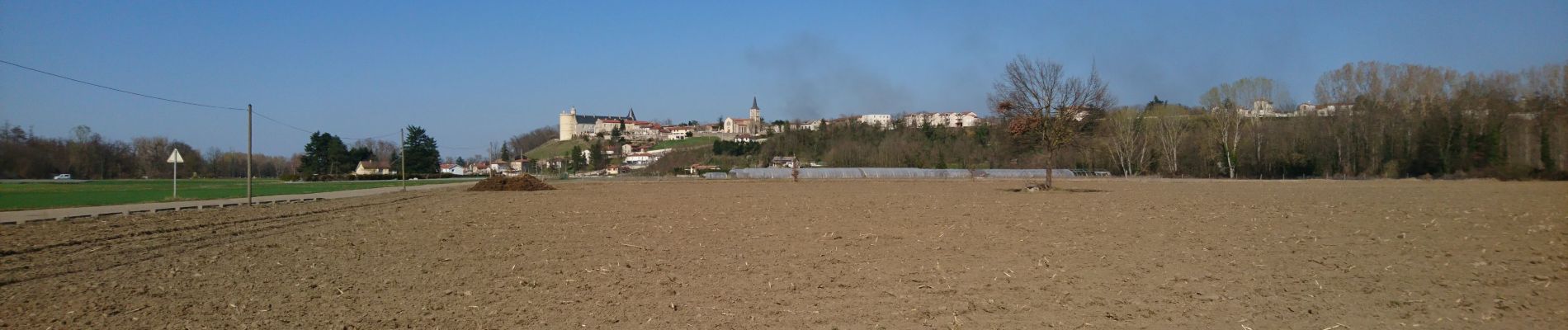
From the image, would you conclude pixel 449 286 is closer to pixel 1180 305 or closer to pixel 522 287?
pixel 522 287

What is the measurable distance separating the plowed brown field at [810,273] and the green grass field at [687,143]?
468 feet

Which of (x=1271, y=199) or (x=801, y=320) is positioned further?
(x=1271, y=199)

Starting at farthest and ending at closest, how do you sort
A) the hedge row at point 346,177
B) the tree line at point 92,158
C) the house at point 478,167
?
the house at point 478,167 < the hedge row at point 346,177 < the tree line at point 92,158

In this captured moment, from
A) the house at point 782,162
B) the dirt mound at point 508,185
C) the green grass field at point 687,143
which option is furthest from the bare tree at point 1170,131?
the green grass field at point 687,143

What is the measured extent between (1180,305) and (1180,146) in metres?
82.1

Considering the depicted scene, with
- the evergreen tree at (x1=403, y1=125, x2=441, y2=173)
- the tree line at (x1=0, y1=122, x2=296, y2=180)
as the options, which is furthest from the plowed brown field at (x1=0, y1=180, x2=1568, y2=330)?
the evergreen tree at (x1=403, y1=125, x2=441, y2=173)

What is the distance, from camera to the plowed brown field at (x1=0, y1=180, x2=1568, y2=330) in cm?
764

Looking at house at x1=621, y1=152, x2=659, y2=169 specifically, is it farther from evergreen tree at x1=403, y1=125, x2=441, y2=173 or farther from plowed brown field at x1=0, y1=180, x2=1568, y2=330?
plowed brown field at x1=0, y1=180, x2=1568, y2=330

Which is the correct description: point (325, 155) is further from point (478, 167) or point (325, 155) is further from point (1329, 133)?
point (1329, 133)

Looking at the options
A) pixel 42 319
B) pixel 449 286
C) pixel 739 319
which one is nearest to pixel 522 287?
pixel 449 286

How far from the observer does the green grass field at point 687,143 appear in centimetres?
16200

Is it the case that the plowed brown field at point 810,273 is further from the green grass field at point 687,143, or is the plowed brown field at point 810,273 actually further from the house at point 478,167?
the house at point 478,167

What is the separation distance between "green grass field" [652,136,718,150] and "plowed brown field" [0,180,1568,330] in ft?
468

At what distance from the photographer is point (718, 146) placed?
130500 millimetres
